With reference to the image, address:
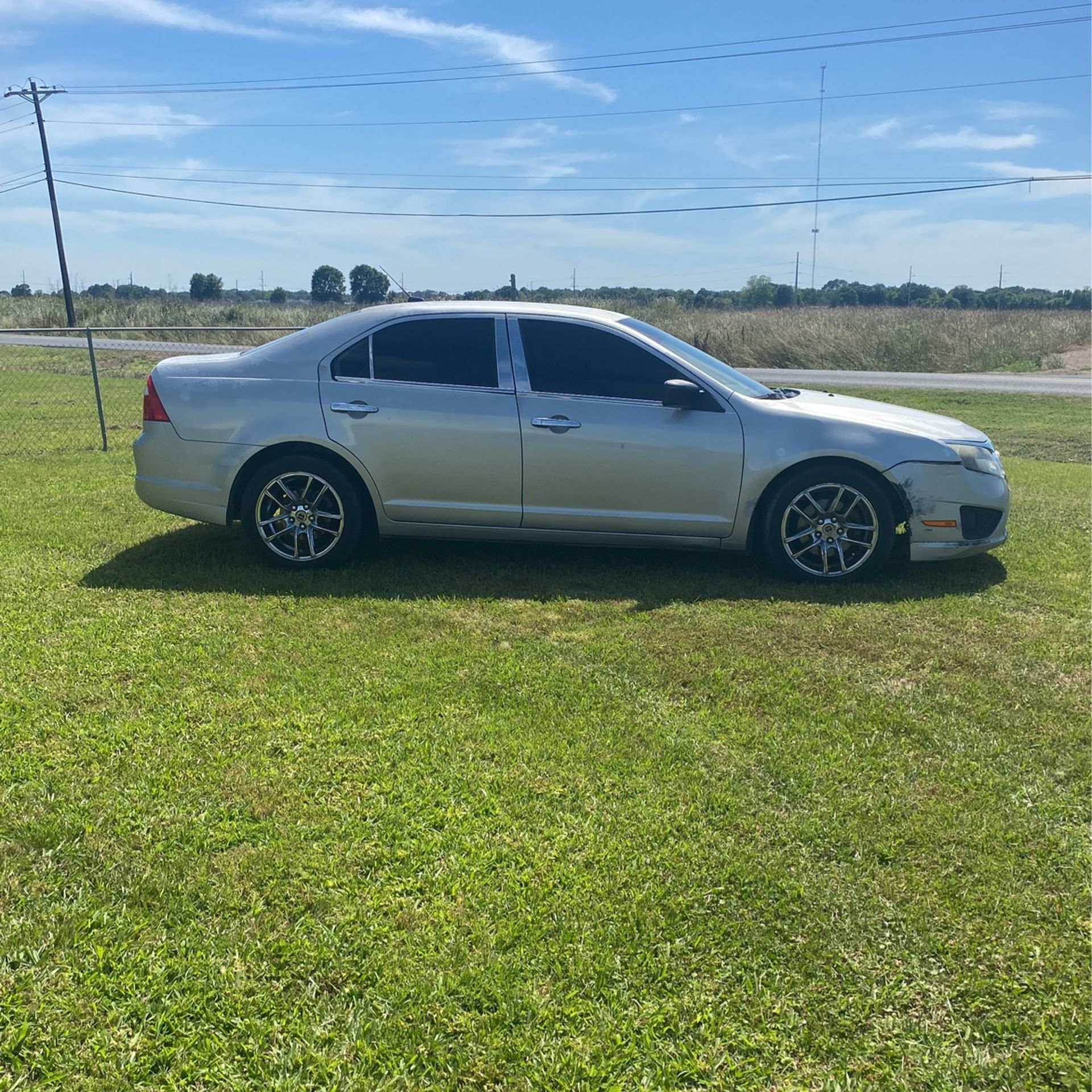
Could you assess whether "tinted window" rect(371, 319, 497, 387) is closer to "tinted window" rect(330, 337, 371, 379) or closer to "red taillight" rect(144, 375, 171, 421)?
"tinted window" rect(330, 337, 371, 379)

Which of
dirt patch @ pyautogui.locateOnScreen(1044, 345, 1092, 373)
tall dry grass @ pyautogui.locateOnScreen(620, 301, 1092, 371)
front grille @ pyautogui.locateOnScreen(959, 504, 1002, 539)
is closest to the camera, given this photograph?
front grille @ pyautogui.locateOnScreen(959, 504, 1002, 539)

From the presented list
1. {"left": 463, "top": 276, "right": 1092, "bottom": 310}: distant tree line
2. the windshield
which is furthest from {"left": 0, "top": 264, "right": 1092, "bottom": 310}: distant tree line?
the windshield

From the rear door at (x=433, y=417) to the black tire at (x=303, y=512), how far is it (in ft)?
0.67

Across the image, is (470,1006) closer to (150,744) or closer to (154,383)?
(150,744)

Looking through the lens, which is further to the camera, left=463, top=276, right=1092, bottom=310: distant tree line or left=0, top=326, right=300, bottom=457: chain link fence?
left=463, top=276, right=1092, bottom=310: distant tree line

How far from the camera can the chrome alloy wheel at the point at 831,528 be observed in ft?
18.9

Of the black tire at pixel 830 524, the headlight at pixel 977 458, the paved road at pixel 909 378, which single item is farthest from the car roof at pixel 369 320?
the paved road at pixel 909 378

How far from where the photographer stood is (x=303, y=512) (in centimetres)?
592

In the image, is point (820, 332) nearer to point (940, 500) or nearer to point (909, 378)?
point (909, 378)

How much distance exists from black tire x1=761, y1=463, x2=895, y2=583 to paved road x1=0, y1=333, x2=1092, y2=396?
1586 centimetres

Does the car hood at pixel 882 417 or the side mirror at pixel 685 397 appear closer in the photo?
the side mirror at pixel 685 397

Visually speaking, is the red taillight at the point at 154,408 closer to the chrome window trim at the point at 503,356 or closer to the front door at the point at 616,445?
the chrome window trim at the point at 503,356

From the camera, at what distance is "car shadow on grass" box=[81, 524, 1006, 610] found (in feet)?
18.3

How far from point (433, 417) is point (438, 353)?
17.0 inches
